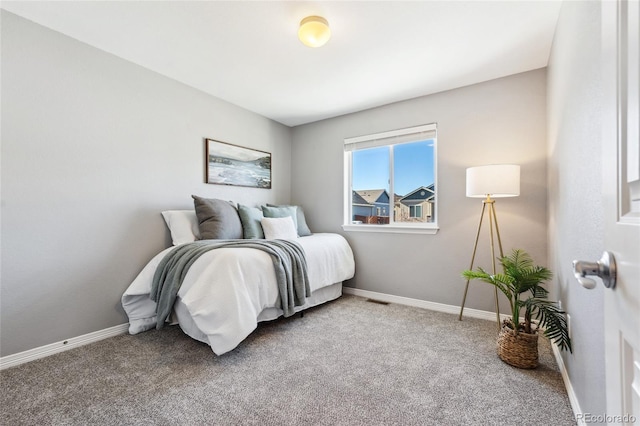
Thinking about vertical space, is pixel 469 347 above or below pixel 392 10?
below

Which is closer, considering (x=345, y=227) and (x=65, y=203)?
(x=65, y=203)

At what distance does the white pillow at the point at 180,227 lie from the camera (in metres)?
Result: 2.61

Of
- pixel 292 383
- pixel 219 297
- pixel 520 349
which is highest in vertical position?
pixel 219 297

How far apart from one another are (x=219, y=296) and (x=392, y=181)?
236 cm

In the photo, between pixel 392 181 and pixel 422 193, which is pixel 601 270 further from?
pixel 392 181

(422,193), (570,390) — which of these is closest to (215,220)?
(422,193)

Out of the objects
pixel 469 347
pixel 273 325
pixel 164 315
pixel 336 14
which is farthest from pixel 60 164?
pixel 469 347

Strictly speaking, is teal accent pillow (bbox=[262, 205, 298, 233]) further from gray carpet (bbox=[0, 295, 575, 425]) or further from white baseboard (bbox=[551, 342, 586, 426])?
white baseboard (bbox=[551, 342, 586, 426])

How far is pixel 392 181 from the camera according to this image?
3.38 m

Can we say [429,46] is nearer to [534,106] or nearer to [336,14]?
[336,14]

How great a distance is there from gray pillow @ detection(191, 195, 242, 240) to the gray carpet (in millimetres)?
900

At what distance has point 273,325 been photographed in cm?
253

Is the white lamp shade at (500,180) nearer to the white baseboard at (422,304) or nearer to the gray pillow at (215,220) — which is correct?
the white baseboard at (422,304)

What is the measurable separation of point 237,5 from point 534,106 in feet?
8.44
